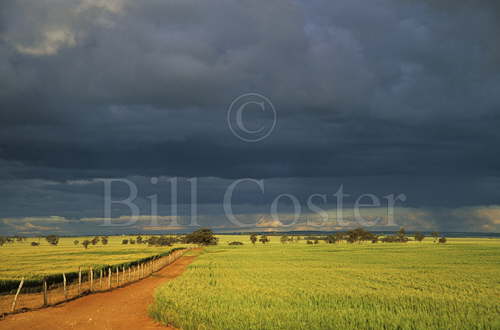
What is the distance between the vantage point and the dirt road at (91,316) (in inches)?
754

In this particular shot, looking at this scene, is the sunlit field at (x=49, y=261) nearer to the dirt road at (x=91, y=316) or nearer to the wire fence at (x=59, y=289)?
the wire fence at (x=59, y=289)

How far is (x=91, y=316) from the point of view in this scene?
70.3ft

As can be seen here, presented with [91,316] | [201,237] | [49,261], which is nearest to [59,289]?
[91,316]

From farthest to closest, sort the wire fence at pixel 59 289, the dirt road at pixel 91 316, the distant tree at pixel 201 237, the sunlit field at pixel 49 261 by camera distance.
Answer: the distant tree at pixel 201 237 → the sunlit field at pixel 49 261 → the wire fence at pixel 59 289 → the dirt road at pixel 91 316

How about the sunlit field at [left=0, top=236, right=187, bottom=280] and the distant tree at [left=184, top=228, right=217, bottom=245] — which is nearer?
the sunlit field at [left=0, top=236, right=187, bottom=280]

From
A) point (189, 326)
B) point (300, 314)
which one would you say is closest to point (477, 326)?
point (300, 314)

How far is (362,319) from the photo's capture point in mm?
18047

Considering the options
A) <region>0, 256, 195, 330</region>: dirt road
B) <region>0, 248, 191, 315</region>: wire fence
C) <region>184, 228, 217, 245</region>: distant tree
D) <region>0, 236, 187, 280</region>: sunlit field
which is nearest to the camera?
<region>0, 256, 195, 330</region>: dirt road

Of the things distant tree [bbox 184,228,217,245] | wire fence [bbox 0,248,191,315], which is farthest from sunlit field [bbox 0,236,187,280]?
distant tree [bbox 184,228,217,245]

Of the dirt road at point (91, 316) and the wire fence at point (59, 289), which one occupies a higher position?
the dirt road at point (91, 316)

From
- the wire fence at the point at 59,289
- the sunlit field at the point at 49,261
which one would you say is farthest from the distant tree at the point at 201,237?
the wire fence at the point at 59,289

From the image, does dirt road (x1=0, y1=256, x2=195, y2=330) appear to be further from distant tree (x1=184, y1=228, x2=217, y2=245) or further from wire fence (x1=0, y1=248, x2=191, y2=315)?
distant tree (x1=184, y1=228, x2=217, y2=245)

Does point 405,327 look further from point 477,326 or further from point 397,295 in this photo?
point 397,295

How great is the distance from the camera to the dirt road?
19.2 meters
